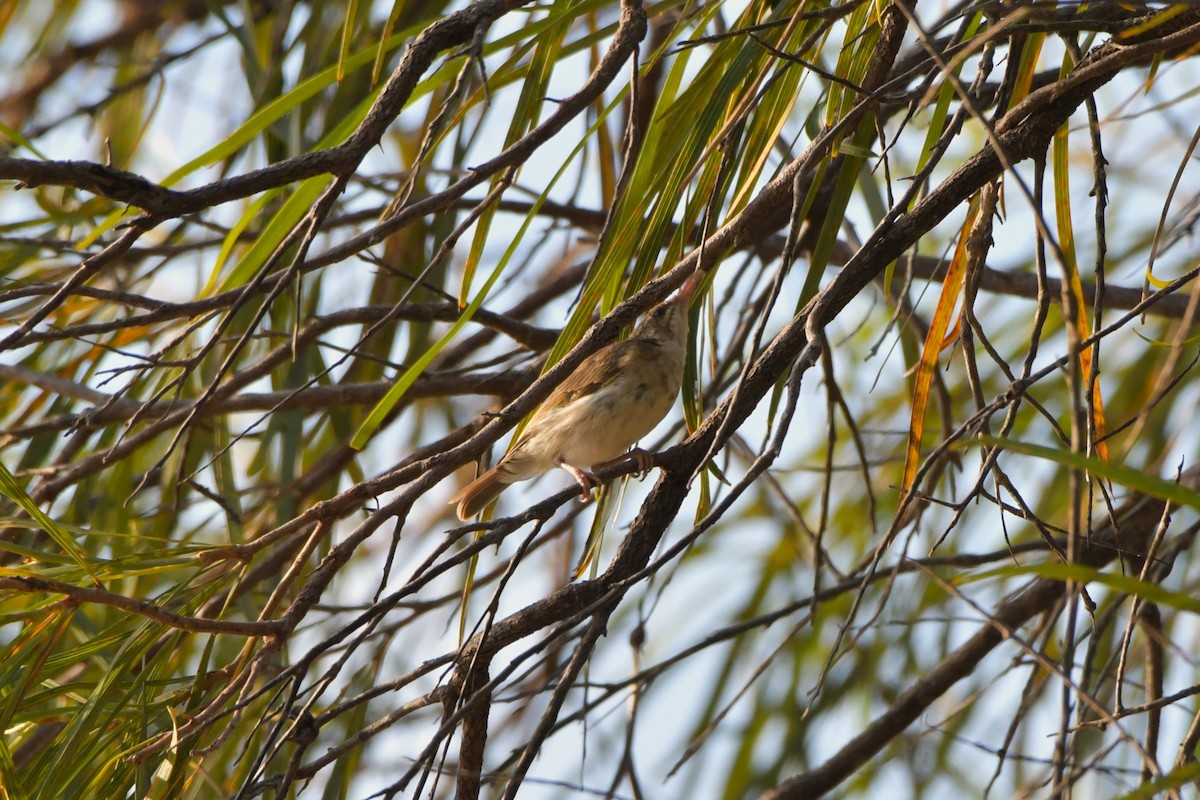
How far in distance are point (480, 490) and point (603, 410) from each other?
1.79 ft

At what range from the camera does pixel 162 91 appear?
11.7ft

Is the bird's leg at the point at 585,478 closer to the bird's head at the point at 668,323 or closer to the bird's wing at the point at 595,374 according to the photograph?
the bird's wing at the point at 595,374

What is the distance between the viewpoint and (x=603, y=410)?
11.9 ft

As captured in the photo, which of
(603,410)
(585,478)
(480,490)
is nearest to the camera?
(585,478)

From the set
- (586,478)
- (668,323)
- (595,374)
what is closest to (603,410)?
(595,374)

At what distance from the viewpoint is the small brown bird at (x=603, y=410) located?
3617mm

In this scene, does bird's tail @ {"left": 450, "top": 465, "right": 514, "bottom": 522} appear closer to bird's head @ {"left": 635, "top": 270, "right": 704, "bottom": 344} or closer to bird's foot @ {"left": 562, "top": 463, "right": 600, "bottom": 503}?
bird's foot @ {"left": 562, "top": 463, "right": 600, "bottom": 503}

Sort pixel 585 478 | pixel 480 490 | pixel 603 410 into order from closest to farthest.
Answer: pixel 585 478 → pixel 603 410 → pixel 480 490

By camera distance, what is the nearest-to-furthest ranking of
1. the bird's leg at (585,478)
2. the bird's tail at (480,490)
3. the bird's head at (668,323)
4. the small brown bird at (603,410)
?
1. the bird's leg at (585,478)
2. the small brown bird at (603,410)
3. the bird's tail at (480,490)
4. the bird's head at (668,323)

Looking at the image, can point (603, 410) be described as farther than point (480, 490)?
No

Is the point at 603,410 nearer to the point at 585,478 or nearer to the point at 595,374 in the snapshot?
the point at 595,374

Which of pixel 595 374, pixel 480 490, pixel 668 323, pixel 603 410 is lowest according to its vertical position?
pixel 480 490

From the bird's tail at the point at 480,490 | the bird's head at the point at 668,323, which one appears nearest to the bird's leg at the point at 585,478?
the bird's tail at the point at 480,490

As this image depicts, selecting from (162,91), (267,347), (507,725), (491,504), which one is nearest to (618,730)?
(507,725)
